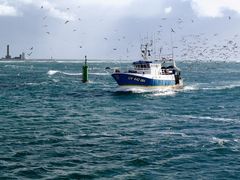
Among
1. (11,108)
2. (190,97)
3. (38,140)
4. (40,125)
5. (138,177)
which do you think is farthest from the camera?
(190,97)

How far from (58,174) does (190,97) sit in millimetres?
50883

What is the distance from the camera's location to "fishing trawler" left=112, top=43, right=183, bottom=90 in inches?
3004

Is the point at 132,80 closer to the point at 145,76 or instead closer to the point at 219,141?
the point at 145,76

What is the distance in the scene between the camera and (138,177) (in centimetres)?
2688

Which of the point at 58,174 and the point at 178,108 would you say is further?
the point at 178,108

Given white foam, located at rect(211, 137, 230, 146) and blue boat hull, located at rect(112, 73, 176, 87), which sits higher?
blue boat hull, located at rect(112, 73, 176, 87)

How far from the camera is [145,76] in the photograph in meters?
77.5

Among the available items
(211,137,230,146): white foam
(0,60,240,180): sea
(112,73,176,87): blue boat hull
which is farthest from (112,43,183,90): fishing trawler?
(211,137,230,146): white foam

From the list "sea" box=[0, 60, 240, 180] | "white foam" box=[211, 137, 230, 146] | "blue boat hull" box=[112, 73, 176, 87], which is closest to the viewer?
"sea" box=[0, 60, 240, 180]

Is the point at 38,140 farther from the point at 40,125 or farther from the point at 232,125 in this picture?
the point at 232,125

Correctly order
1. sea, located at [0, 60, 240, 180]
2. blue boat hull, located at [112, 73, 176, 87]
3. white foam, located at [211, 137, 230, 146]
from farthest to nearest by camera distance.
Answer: blue boat hull, located at [112, 73, 176, 87], white foam, located at [211, 137, 230, 146], sea, located at [0, 60, 240, 180]

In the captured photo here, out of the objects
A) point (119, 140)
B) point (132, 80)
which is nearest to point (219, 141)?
point (119, 140)

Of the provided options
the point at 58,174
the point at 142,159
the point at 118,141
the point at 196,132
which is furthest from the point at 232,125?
the point at 58,174

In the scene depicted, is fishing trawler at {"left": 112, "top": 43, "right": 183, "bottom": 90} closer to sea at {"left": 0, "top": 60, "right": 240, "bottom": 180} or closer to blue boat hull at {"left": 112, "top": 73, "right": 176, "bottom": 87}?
blue boat hull at {"left": 112, "top": 73, "right": 176, "bottom": 87}
